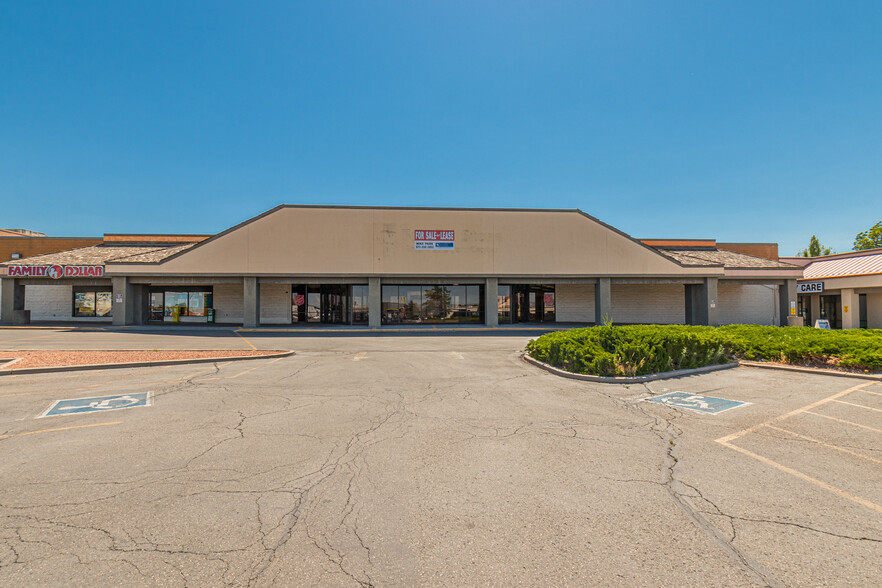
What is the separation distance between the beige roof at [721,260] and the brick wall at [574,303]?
6.60 m

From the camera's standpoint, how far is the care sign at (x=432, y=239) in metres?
27.6

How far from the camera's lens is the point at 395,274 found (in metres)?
27.3

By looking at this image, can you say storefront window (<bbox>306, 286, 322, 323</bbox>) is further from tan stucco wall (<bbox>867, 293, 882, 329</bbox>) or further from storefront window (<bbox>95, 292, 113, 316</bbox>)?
tan stucco wall (<bbox>867, 293, 882, 329</bbox>)

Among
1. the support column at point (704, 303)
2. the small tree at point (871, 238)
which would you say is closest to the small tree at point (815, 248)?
the small tree at point (871, 238)

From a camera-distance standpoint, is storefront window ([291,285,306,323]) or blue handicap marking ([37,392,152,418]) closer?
blue handicap marking ([37,392,152,418])

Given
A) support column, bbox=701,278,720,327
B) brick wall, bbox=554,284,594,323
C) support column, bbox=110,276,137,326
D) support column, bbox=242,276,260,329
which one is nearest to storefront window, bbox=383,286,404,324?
support column, bbox=242,276,260,329

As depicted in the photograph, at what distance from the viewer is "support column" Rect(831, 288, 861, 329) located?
27.4 metres

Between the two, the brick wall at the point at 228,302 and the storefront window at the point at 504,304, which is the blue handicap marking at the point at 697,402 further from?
the brick wall at the point at 228,302

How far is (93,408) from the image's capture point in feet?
24.8

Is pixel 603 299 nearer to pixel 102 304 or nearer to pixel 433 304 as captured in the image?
pixel 433 304

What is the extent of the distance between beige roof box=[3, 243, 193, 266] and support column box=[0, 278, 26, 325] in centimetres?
147

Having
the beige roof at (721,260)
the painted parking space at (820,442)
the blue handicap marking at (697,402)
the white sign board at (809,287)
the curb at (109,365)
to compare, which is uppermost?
the beige roof at (721,260)

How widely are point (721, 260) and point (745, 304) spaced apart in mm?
4759

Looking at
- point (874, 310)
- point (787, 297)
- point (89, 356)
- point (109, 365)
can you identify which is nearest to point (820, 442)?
point (109, 365)
